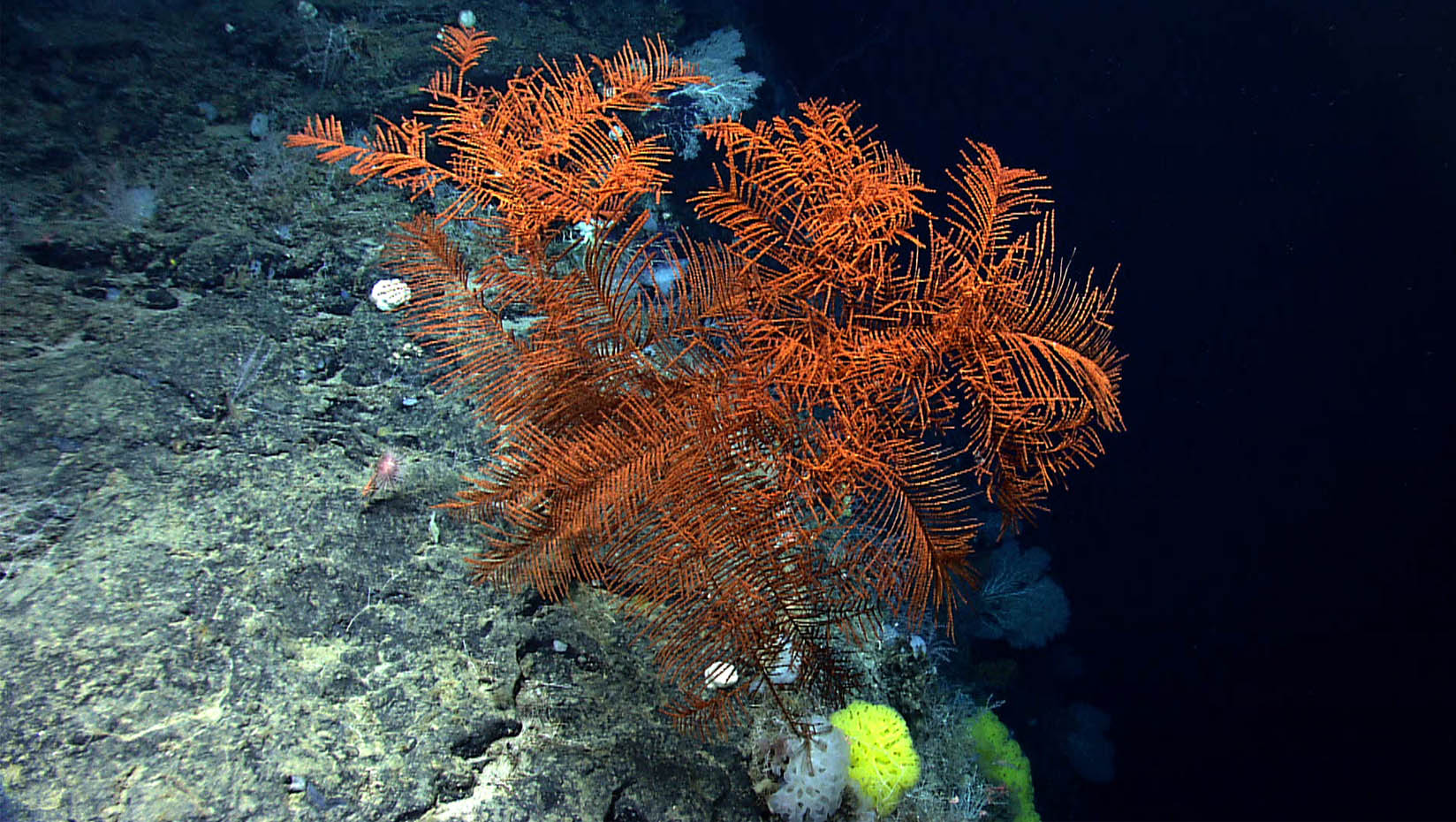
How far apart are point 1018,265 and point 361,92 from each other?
483cm

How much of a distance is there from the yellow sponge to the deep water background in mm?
3872

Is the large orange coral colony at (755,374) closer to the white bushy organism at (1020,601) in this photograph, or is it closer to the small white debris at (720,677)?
the small white debris at (720,677)

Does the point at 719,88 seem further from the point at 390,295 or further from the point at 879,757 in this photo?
the point at 879,757

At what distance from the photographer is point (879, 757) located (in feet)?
8.79

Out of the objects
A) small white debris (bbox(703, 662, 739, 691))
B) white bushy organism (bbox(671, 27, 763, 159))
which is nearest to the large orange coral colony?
small white debris (bbox(703, 662, 739, 691))

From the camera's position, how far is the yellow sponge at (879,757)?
2645 mm

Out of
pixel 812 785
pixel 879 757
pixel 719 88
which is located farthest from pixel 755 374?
pixel 719 88

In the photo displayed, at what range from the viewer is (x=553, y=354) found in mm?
2145

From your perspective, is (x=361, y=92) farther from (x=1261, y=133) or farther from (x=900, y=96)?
(x=1261, y=133)

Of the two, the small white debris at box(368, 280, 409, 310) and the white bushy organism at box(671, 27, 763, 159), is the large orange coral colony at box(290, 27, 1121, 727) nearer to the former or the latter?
the small white debris at box(368, 280, 409, 310)

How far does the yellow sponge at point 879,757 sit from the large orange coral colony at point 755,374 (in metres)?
0.73

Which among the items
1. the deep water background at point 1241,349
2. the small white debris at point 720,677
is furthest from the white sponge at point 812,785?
the deep water background at point 1241,349

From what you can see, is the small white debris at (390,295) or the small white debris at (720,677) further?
the small white debris at (390,295)

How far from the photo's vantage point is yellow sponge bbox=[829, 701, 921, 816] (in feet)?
8.68
